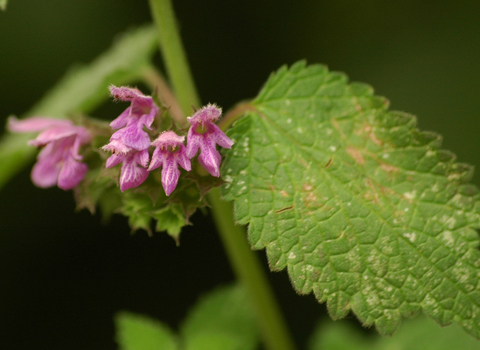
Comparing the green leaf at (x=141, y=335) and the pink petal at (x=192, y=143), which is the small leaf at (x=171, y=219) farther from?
the green leaf at (x=141, y=335)

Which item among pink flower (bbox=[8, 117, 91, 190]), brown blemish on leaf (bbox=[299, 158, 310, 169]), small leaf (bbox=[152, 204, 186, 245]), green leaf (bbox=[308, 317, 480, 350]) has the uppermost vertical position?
pink flower (bbox=[8, 117, 91, 190])

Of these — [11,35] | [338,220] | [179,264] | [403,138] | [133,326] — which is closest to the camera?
[338,220]

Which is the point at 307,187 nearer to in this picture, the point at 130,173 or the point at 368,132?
the point at 368,132

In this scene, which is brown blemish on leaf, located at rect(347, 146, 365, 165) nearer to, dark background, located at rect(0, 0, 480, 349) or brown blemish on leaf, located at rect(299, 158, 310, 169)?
brown blemish on leaf, located at rect(299, 158, 310, 169)

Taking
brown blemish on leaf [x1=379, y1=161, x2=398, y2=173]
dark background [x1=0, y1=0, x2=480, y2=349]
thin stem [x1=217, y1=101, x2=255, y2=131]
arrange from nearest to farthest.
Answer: brown blemish on leaf [x1=379, y1=161, x2=398, y2=173]
thin stem [x1=217, y1=101, x2=255, y2=131]
dark background [x1=0, y1=0, x2=480, y2=349]

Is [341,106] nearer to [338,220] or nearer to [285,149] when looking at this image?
[285,149]

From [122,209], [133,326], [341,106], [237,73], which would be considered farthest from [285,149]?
[237,73]

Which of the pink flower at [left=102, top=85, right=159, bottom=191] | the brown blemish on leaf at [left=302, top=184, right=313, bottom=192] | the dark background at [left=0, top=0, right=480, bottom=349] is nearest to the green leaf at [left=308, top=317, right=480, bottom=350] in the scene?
the dark background at [left=0, top=0, right=480, bottom=349]

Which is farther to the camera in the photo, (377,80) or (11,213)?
(377,80)
